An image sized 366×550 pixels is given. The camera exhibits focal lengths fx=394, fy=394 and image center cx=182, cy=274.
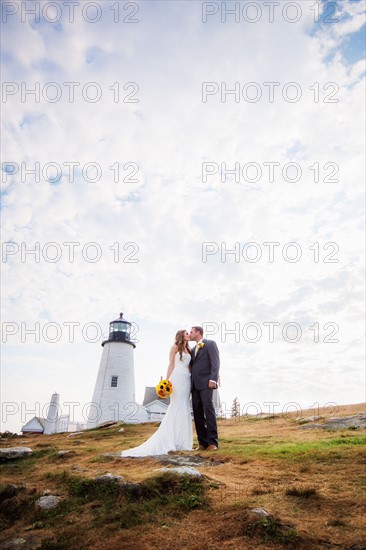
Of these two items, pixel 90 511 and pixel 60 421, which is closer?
pixel 90 511

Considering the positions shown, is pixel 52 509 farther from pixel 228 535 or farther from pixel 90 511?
pixel 228 535

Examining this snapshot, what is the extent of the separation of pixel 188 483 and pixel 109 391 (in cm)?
3601

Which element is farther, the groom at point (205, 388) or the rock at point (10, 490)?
the groom at point (205, 388)

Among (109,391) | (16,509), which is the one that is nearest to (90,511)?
(16,509)

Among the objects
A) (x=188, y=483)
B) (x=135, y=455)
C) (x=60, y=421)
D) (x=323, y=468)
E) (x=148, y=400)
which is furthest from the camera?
(x=148, y=400)

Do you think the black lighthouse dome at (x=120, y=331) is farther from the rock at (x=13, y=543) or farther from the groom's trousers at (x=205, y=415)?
the rock at (x=13, y=543)

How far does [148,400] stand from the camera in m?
54.3

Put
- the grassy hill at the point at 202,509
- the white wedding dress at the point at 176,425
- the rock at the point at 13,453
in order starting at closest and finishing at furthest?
the grassy hill at the point at 202,509, the white wedding dress at the point at 176,425, the rock at the point at 13,453

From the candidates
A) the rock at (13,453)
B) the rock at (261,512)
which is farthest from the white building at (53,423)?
the rock at (261,512)

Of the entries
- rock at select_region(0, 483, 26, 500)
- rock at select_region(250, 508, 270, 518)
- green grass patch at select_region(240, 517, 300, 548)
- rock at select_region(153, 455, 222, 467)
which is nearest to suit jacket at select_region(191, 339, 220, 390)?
rock at select_region(153, 455, 222, 467)

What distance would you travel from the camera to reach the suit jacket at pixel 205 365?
11305 mm

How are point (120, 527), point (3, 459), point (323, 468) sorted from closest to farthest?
point (120, 527) → point (323, 468) → point (3, 459)

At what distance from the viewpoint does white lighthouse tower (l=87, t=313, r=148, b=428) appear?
39781 mm

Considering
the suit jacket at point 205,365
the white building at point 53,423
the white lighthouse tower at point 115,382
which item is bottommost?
the white building at point 53,423
